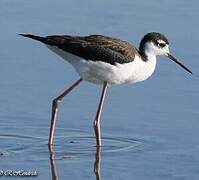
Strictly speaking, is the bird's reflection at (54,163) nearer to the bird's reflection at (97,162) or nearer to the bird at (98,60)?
the bird's reflection at (97,162)

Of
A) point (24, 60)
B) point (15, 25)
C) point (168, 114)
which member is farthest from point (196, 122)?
point (15, 25)

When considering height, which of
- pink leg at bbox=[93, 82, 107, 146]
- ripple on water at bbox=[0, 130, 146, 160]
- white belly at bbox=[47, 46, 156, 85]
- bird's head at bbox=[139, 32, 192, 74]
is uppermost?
bird's head at bbox=[139, 32, 192, 74]

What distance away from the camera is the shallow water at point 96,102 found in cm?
838

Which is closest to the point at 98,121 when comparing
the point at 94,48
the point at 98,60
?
the point at 98,60

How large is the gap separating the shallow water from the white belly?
0.51 m

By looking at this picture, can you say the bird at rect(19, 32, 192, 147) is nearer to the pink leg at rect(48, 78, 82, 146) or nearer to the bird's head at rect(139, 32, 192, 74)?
the pink leg at rect(48, 78, 82, 146)

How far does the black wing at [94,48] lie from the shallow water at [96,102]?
724 mm

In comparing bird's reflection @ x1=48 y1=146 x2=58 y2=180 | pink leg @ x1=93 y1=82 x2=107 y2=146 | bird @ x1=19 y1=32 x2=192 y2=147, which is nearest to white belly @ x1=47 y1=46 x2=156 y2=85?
bird @ x1=19 y1=32 x2=192 y2=147

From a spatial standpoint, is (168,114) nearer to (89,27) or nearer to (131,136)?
(131,136)

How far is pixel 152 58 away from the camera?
9.42 m

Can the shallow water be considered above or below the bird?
below

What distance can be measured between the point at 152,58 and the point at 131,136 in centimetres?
86

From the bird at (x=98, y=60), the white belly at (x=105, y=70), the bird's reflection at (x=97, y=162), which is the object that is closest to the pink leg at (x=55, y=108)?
the bird at (x=98, y=60)

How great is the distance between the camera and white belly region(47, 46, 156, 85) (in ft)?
29.5
